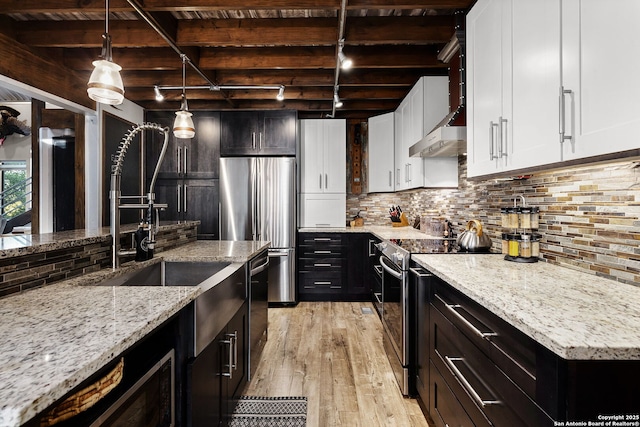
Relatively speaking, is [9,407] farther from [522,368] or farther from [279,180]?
[279,180]

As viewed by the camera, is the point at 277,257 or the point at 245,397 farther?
the point at 277,257

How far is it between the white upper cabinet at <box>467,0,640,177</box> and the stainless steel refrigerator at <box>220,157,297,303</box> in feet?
8.84

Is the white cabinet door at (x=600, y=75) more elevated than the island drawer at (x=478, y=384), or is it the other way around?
the white cabinet door at (x=600, y=75)

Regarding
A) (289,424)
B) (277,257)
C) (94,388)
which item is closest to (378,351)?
(289,424)

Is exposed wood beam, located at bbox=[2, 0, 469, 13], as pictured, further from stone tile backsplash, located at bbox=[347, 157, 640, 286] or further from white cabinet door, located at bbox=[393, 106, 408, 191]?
white cabinet door, located at bbox=[393, 106, 408, 191]

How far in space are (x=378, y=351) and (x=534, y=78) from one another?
240 cm

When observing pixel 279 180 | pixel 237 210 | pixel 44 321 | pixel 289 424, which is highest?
pixel 279 180

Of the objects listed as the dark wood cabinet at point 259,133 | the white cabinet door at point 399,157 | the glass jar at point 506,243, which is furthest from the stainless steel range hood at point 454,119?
the dark wood cabinet at point 259,133

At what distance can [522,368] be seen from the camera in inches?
40.1

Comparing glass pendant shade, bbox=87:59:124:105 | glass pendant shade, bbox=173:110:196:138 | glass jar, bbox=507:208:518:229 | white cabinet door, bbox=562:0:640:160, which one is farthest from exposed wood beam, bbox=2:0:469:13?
glass jar, bbox=507:208:518:229

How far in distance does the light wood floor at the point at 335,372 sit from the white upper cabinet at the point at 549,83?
158 centimetres

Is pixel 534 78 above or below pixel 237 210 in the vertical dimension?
above

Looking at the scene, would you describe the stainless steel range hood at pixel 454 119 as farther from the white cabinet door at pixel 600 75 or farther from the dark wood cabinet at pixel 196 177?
the dark wood cabinet at pixel 196 177

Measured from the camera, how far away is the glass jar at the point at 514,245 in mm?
1916
